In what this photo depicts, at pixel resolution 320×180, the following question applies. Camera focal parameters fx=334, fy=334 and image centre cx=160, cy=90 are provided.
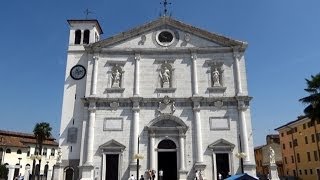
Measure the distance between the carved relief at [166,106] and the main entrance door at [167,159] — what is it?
258 cm

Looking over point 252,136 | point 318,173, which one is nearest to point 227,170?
point 252,136

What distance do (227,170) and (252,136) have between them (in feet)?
12.1

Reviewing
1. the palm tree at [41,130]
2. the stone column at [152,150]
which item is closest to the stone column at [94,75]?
the stone column at [152,150]

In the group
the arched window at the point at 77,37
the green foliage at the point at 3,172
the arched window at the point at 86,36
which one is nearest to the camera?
the arched window at the point at 77,37

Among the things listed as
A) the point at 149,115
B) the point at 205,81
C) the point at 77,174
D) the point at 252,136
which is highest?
the point at 205,81

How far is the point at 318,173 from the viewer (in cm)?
4216

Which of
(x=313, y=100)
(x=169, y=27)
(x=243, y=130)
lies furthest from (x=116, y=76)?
(x=313, y=100)

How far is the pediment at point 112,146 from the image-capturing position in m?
28.9

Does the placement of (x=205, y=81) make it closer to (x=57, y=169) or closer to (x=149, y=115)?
(x=149, y=115)

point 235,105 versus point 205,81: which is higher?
point 205,81

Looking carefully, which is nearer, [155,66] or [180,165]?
[180,165]

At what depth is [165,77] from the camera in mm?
30922

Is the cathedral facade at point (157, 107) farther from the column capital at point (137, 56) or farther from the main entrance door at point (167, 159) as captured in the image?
the column capital at point (137, 56)

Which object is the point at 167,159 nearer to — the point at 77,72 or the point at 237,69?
the point at 237,69
